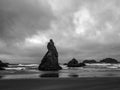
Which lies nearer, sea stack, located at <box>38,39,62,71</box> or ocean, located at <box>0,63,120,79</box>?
ocean, located at <box>0,63,120,79</box>

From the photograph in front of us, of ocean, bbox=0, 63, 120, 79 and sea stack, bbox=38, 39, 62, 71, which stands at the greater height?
sea stack, bbox=38, 39, 62, 71

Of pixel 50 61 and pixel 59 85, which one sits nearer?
pixel 59 85

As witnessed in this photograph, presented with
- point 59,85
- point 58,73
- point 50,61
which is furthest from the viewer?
point 50,61

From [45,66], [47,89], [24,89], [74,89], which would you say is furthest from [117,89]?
[45,66]

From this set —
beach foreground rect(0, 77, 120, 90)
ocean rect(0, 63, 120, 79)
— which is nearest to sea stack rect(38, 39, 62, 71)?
ocean rect(0, 63, 120, 79)

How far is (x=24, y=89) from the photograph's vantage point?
21.4m

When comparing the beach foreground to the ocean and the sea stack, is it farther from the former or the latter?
the sea stack

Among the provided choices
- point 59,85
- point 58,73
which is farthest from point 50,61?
point 59,85

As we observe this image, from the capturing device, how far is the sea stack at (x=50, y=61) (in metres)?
80.4

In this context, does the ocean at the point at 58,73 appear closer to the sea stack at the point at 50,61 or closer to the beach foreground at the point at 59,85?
the beach foreground at the point at 59,85

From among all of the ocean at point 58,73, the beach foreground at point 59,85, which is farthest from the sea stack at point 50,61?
the beach foreground at point 59,85

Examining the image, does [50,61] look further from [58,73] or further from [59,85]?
[59,85]

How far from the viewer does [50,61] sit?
82188 mm

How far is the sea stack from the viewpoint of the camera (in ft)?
264
